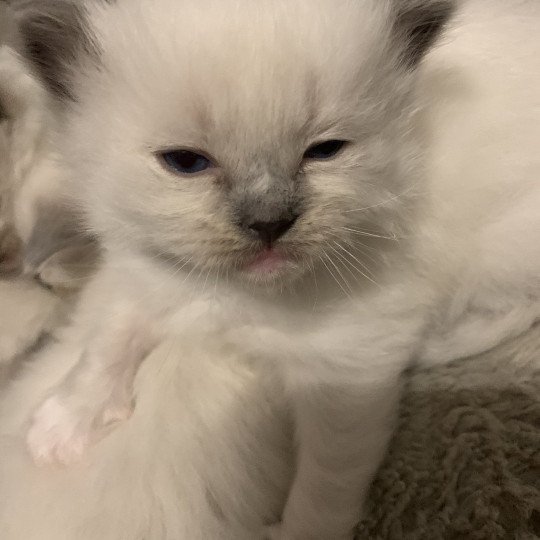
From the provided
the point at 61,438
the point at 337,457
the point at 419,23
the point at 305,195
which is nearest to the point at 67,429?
the point at 61,438

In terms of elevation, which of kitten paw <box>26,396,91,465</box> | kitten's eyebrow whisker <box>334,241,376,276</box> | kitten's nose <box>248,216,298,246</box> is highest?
kitten's nose <box>248,216,298,246</box>

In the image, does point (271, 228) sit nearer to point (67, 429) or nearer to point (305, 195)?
point (305, 195)

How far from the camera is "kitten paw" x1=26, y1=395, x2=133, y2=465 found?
0.95 meters

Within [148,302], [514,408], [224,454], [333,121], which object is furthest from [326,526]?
[333,121]

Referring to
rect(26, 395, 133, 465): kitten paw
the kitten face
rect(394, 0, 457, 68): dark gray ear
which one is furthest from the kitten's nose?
rect(26, 395, 133, 465): kitten paw

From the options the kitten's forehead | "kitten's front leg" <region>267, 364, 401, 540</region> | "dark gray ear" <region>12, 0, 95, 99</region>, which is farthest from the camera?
"kitten's front leg" <region>267, 364, 401, 540</region>

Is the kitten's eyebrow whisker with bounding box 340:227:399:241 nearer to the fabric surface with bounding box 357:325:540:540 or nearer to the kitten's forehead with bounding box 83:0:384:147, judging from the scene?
the kitten's forehead with bounding box 83:0:384:147

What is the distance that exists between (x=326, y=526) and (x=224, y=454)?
18cm

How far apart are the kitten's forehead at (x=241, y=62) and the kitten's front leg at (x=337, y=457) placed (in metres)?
0.43

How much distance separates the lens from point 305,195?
0.72 meters

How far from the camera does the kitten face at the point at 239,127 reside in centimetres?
67

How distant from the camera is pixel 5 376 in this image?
3.65ft

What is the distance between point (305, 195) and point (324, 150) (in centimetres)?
6

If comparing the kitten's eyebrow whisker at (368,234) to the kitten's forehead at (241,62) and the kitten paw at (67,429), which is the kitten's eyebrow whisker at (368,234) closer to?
the kitten's forehead at (241,62)
